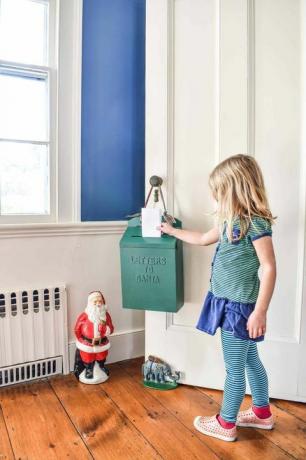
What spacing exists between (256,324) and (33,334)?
3.80ft

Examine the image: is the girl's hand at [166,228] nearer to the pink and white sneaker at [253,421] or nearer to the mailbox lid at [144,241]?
the mailbox lid at [144,241]

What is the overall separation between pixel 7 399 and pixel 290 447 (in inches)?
49.4

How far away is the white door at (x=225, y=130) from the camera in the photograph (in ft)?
5.67

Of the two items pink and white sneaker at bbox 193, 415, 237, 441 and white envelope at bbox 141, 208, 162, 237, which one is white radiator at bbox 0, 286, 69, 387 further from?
pink and white sneaker at bbox 193, 415, 237, 441

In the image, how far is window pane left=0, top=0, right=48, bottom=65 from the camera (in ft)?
6.45

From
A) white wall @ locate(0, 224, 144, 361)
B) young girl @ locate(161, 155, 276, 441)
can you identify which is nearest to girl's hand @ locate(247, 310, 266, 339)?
young girl @ locate(161, 155, 276, 441)

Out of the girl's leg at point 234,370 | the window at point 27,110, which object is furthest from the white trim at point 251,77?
the window at point 27,110

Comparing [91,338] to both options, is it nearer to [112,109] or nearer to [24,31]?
[112,109]

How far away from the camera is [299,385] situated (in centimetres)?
178

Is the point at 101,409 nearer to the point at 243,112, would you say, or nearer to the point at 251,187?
the point at 251,187

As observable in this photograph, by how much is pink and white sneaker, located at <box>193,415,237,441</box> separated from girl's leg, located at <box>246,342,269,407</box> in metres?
0.17

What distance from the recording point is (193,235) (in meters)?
1.74

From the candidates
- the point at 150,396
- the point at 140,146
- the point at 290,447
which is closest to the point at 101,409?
the point at 150,396

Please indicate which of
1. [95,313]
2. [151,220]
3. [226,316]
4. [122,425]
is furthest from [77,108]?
[122,425]
